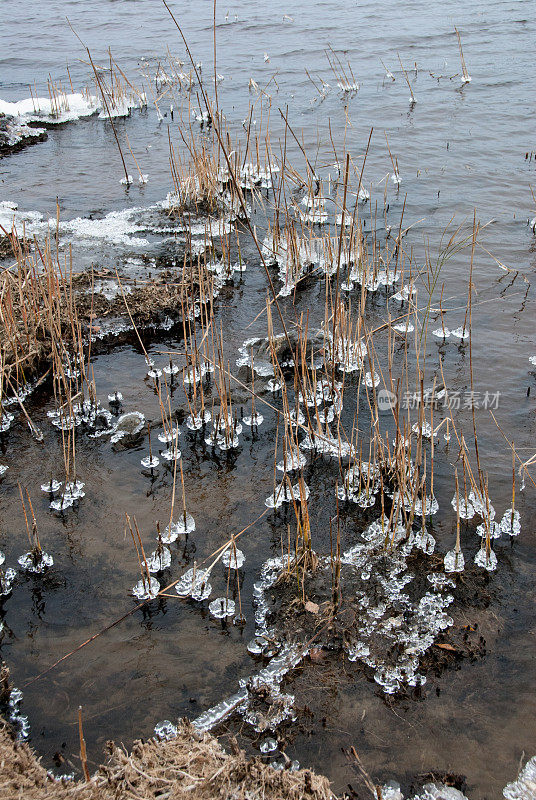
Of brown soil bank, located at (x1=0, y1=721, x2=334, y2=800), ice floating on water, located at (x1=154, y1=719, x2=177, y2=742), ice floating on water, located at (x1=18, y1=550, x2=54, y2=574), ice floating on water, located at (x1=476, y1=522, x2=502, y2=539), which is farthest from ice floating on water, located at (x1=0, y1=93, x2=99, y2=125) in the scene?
brown soil bank, located at (x1=0, y1=721, x2=334, y2=800)

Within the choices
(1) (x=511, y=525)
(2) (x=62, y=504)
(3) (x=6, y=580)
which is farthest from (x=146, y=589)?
(1) (x=511, y=525)

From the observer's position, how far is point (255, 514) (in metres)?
4.14

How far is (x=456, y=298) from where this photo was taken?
20.6 feet

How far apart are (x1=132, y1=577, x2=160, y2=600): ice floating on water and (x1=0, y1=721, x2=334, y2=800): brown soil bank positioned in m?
0.98

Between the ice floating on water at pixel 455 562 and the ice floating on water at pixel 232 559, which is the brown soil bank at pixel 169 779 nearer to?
the ice floating on water at pixel 232 559

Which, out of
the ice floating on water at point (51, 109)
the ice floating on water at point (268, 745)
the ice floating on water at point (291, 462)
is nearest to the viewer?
the ice floating on water at point (268, 745)

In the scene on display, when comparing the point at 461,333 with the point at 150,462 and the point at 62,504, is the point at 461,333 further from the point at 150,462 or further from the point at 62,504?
the point at 62,504

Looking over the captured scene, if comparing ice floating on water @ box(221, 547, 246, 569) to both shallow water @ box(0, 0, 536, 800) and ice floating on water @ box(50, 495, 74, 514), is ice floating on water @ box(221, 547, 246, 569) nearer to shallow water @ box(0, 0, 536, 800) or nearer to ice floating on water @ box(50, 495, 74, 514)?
shallow water @ box(0, 0, 536, 800)

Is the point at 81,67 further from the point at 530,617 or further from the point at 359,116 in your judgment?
the point at 530,617

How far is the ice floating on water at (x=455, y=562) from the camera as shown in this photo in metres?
3.68

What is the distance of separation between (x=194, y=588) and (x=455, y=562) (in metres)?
1.54

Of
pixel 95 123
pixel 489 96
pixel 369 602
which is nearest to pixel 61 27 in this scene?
pixel 95 123

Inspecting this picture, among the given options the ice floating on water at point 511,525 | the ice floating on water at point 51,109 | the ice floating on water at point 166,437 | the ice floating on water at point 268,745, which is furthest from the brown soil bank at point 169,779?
the ice floating on water at point 51,109

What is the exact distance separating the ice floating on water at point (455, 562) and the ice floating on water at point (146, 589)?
1707mm
